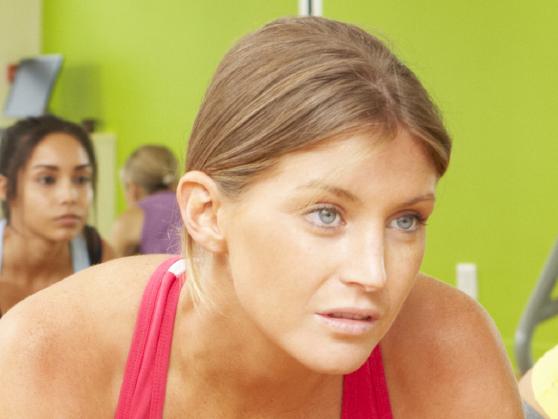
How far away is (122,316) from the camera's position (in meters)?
0.88

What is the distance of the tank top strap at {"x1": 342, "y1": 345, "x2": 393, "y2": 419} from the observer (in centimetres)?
91

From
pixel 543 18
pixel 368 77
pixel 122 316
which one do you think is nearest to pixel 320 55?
pixel 368 77

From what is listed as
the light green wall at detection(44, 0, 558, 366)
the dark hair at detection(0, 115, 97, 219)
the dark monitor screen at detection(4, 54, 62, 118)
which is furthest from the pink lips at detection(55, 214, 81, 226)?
the dark monitor screen at detection(4, 54, 62, 118)

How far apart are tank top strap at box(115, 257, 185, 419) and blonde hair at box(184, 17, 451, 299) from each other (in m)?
0.15

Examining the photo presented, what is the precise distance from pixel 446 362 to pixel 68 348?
13.5 inches

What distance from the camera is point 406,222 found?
0.75m

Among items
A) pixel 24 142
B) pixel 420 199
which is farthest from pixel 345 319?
pixel 24 142

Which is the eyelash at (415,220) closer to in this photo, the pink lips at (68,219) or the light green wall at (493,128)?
the pink lips at (68,219)

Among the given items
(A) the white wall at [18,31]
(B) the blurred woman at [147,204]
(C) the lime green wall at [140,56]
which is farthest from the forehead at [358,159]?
(A) the white wall at [18,31]

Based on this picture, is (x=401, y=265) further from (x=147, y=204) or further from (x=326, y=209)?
(x=147, y=204)

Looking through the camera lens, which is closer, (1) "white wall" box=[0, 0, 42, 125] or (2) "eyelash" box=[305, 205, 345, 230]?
(2) "eyelash" box=[305, 205, 345, 230]

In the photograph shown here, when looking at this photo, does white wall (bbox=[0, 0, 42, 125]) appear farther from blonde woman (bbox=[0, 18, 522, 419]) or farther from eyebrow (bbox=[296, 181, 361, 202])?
eyebrow (bbox=[296, 181, 361, 202])

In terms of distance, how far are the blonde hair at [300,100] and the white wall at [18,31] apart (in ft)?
12.4

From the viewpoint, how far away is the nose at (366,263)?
709mm
